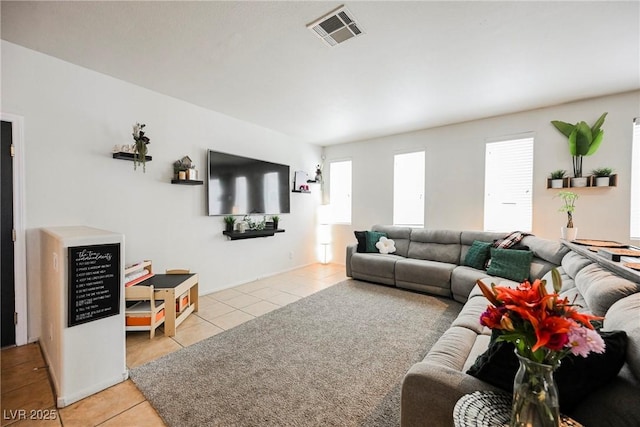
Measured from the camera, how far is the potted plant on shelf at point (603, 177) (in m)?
3.14

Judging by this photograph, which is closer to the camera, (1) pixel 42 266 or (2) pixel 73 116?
(1) pixel 42 266

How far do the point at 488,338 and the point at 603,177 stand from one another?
302cm

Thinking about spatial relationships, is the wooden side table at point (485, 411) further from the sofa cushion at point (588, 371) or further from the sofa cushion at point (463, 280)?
the sofa cushion at point (463, 280)

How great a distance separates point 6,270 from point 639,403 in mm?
4044

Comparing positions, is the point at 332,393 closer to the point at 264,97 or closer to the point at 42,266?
the point at 42,266

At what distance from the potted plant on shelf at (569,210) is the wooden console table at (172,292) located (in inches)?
171

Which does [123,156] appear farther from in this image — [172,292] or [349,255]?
[349,255]

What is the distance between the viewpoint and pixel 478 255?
349 centimetres

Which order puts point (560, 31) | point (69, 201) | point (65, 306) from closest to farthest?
point (65, 306)
point (560, 31)
point (69, 201)

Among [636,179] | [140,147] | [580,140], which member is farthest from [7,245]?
[636,179]

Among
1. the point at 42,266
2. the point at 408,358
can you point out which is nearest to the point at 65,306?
the point at 42,266

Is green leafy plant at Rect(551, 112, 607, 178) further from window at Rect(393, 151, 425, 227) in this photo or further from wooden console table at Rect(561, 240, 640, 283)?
window at Rect(393, 151, 425, 227)

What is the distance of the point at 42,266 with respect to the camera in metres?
2.35

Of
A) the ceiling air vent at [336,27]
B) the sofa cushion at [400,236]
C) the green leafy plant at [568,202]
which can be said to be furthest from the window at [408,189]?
the ceiling air vent at [336,27]
